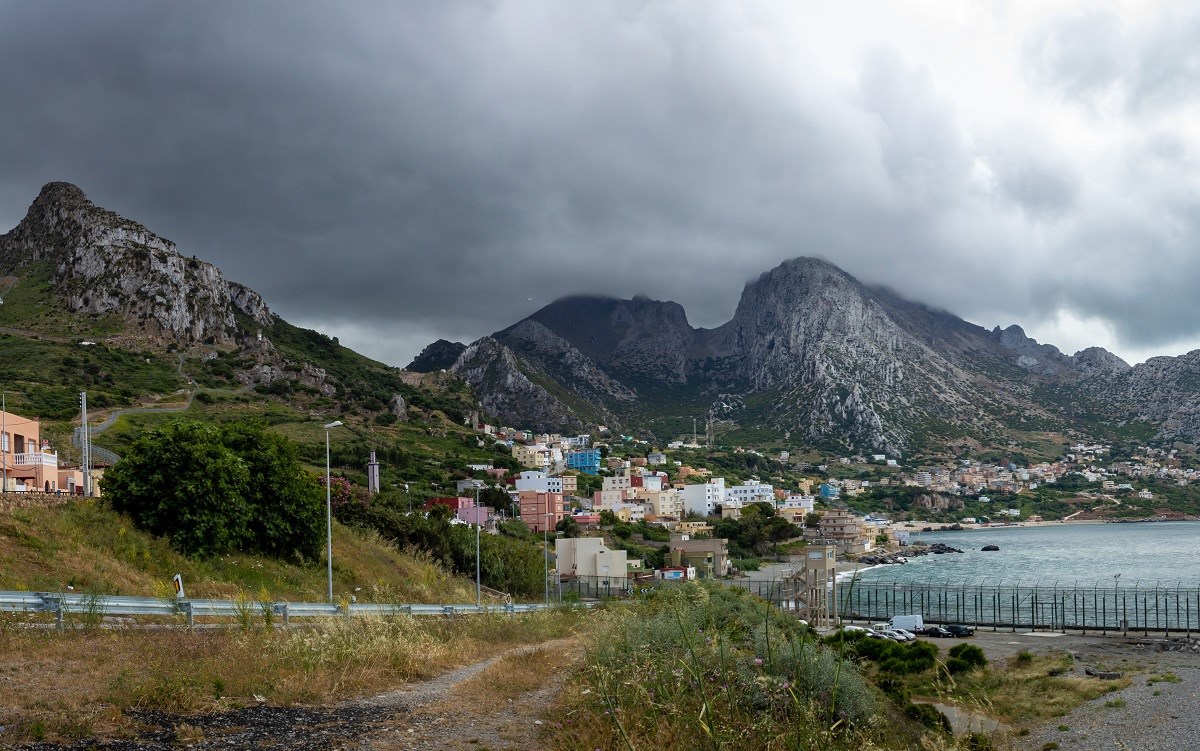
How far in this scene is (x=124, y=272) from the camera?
380ft

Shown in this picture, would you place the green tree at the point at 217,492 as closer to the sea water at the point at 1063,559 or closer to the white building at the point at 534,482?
the sea water at the point at 1063,559

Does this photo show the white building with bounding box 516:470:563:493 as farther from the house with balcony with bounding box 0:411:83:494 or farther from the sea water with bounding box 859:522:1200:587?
the house with balcony with bounding box 0:411:83:494

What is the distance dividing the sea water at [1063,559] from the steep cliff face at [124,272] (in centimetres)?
9020

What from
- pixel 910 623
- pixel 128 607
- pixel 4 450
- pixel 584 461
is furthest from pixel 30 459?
pixel 584 461

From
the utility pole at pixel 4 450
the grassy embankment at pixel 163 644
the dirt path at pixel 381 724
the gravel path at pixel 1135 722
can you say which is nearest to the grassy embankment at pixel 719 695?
the dirt path at pixel 381 724

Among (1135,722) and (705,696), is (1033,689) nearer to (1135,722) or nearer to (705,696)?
(1135,722)

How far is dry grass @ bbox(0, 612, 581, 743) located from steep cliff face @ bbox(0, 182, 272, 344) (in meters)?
109

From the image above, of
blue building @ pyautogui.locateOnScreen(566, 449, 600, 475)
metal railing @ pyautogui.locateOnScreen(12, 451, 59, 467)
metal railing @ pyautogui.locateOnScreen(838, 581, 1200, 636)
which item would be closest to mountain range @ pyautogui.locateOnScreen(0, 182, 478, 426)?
blue building @ pyautogui.locateOnScreen(566, 449, 600, 475)

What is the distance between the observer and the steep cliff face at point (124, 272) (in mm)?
112688

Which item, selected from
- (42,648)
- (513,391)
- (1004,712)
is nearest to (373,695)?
(42,648)

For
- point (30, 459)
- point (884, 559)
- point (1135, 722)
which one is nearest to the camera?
point (1135, 722)

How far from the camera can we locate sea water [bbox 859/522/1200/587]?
261ft

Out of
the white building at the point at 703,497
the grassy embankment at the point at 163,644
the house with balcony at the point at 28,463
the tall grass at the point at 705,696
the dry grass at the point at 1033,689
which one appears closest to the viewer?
the tall grass at the point at 705,696

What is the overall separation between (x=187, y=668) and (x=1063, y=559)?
106 meters
